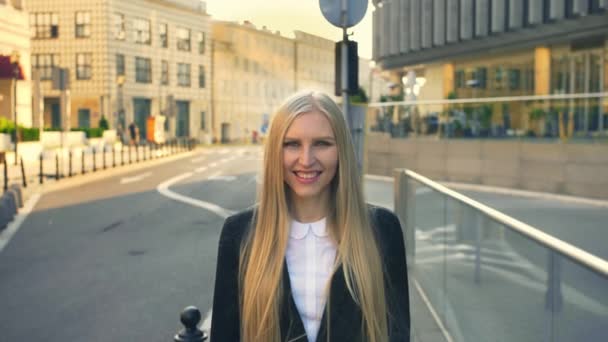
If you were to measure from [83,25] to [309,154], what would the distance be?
5965 cm

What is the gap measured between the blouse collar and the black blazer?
0.40 feet

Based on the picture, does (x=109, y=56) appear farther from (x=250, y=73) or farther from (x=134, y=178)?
(x=134, y=178)

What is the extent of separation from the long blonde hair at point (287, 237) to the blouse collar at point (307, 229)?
31 millimetres

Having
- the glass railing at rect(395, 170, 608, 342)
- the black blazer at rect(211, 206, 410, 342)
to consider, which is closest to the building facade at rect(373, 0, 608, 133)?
the glass railing at rect(395, 170, 608, 342)

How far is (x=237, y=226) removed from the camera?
2.74 meters

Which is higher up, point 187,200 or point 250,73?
point 250,73

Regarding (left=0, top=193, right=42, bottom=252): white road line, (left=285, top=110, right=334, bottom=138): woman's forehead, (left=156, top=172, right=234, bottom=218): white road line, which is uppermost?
(left=285, top=110, right=334, bottom=138): woman's forehead

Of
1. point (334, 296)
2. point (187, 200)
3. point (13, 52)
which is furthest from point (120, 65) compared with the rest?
point (334, 296)

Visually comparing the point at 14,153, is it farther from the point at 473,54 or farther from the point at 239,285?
the point at 239,285

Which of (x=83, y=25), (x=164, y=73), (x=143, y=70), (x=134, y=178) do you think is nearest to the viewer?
(x=134, y=178)

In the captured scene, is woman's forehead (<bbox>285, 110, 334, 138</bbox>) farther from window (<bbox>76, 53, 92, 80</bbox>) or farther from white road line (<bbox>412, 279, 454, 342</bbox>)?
window (<bbox>76, 53, 92, 80</bbox>)

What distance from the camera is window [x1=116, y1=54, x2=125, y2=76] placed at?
2328 inches

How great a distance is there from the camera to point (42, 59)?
5928 cm

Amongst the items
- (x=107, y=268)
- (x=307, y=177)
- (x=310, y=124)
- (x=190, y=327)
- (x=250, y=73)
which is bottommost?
(x=107, y=268)
